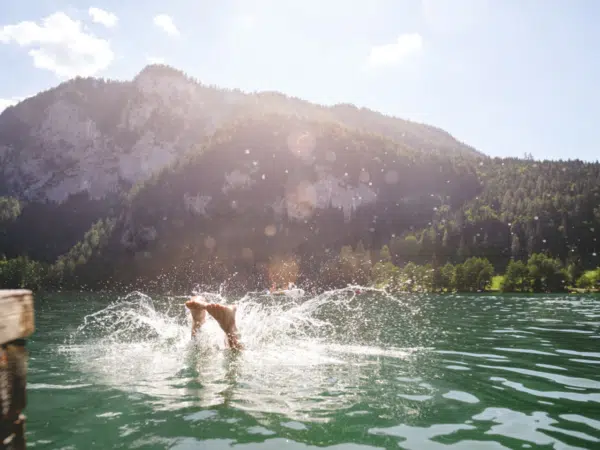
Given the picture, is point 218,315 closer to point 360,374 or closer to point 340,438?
point 360,374

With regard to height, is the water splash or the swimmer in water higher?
the swimmer in water

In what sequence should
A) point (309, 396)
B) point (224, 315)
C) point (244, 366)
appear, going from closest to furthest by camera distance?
point (309, 396) < point (244, 366) < point (224, 315)

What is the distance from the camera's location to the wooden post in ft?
10.0

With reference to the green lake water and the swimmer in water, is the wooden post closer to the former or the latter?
the green lake water

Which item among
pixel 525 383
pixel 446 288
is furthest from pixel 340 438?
pixel 446 288

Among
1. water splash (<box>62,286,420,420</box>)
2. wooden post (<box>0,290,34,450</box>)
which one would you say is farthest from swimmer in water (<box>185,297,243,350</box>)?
wooden post (<box>0,290,34,450</box>)

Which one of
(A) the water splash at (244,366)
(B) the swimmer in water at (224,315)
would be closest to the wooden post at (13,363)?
(A) the water splash at (244,366)

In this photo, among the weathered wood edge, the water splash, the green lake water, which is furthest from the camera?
the water splash

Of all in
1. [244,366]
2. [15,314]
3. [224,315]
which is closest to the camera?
[15,314]

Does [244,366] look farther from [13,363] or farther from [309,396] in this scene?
[13,363]

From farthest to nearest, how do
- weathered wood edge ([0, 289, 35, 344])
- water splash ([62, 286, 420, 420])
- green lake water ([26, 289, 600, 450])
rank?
water splash ([62, 286, 420, 420])
green lake water ([26, 289, 600, 450])
weathered wood edge ([0, 289, 35, 344])

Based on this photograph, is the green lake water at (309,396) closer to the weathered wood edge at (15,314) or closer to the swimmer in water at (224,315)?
the swimmer in water at (224,315)

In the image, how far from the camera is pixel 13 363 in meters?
3.22

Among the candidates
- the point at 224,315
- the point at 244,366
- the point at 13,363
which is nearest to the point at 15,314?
the point at 13,363
